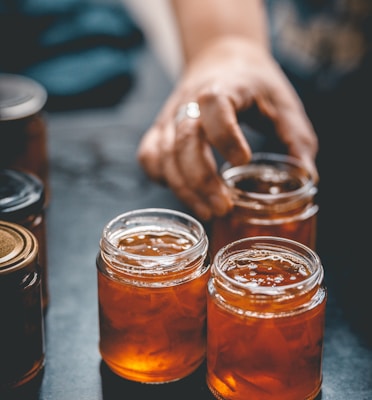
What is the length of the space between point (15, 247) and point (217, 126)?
419 millimetres

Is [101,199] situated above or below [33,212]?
below

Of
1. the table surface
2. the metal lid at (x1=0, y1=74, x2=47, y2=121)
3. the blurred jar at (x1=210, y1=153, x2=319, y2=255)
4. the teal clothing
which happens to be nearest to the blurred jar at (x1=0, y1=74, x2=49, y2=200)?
the metal lid at (x1=0, y1=74, x2=47, y2=121)

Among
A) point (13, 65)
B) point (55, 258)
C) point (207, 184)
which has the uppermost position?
point (207, 184)

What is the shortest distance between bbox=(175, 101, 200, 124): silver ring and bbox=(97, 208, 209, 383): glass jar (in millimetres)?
344

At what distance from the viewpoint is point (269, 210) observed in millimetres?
1131

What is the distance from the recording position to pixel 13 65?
2.45m

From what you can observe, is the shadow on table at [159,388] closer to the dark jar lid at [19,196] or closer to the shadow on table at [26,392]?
the shadow on table at [26,392]

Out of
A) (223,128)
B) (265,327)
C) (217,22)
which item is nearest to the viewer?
(265,327)

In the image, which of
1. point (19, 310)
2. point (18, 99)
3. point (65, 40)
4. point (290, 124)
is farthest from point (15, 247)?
point (65, 40)

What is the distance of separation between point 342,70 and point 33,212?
1.18 metres

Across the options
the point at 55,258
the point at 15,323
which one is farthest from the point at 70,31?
the point at 15,323

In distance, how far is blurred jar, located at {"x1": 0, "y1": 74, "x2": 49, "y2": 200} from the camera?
1323mm

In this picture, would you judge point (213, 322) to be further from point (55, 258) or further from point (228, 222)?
point (55, 258)

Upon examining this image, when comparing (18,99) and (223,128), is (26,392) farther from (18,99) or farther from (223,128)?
(18,99)
